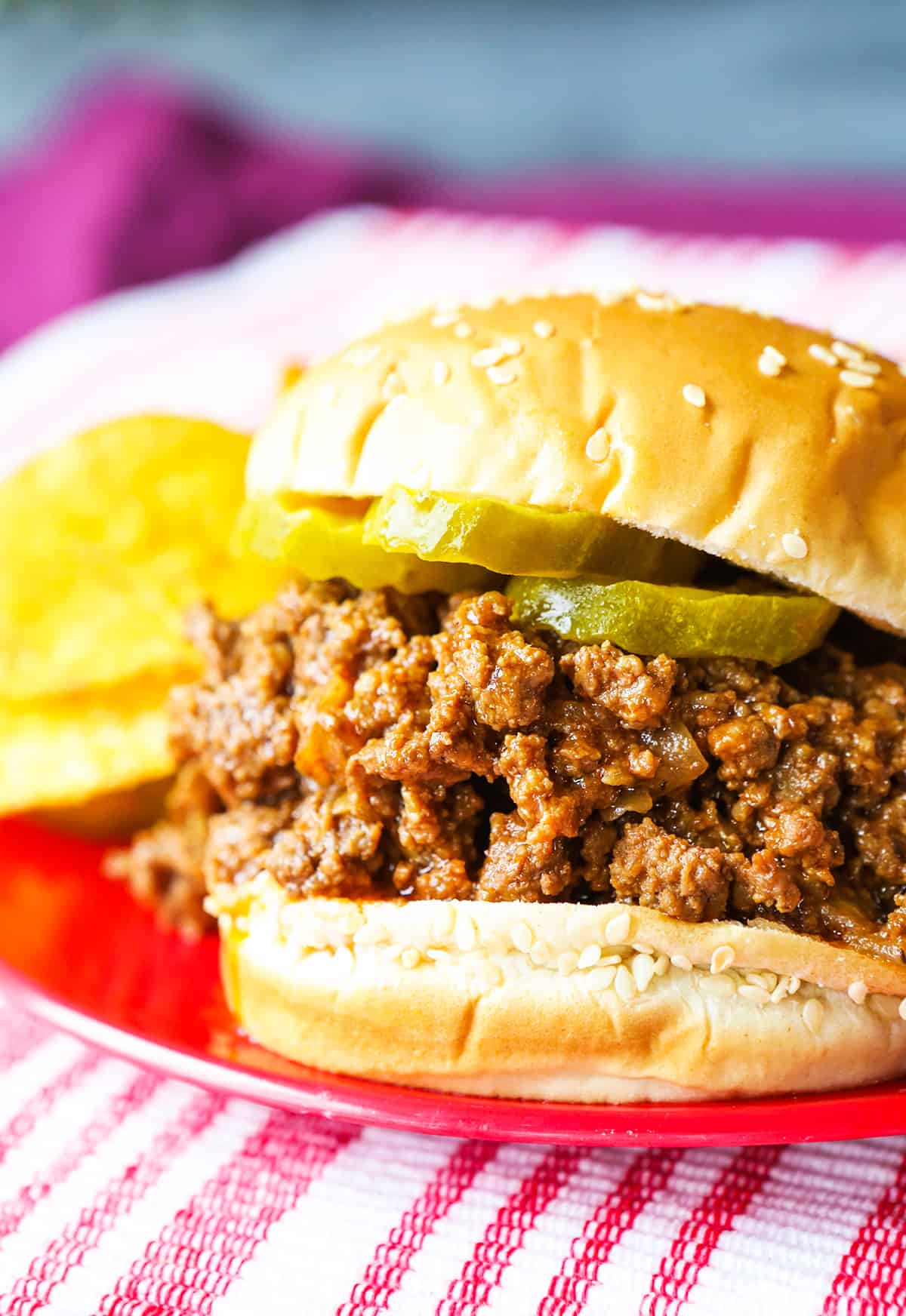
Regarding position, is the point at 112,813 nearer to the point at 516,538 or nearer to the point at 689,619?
the point at 516,538

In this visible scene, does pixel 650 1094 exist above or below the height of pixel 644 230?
below

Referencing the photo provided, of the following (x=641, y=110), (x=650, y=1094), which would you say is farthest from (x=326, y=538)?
(x=641, y=110)

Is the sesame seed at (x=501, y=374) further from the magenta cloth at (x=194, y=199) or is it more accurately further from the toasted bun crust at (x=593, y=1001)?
the magenta cloth at (x=194, y=199)

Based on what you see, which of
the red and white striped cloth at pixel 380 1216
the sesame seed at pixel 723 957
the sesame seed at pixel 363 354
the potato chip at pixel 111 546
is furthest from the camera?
the potato chip at pixel 111 546

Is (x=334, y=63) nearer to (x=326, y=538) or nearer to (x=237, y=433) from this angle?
(x=237, y=433)

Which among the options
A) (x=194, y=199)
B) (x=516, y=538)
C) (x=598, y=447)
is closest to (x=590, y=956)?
(x=516, y=538)

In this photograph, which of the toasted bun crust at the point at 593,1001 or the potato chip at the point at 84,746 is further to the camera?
the potato chip at the point at 84,746

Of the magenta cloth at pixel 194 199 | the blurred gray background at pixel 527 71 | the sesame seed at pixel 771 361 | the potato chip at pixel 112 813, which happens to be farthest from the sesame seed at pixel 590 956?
the blurred gray background at pixel 527 71

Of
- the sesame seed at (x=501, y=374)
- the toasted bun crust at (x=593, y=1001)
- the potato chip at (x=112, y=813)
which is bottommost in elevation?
the potato chip at (x=112, y=813)
